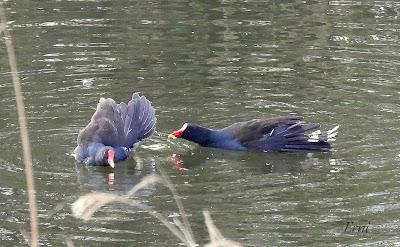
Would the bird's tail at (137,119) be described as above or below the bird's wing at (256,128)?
above

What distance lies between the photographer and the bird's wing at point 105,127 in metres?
11.0

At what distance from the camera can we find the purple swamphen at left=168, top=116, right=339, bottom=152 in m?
11.3

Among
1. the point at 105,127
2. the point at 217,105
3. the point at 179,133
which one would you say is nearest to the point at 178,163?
the point at 179,133

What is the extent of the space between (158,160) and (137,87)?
243 cm

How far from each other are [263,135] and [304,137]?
1.41ft

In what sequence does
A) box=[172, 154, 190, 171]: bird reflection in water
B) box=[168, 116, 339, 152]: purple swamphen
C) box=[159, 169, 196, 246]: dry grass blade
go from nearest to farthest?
1. box=[159, 169, 196, 246]: dry grass blade
2. box=[172, 154, 190, 171]: bird reflection in water
3. box=[168, 116, 339, 152]: purple swamphen

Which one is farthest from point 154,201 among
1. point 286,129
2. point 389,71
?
point 389,71

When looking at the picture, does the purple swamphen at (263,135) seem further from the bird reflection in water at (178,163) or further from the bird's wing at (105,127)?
the bird's wing at (105,127)

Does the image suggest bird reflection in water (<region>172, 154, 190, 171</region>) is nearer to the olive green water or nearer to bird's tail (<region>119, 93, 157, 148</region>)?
the olive green water

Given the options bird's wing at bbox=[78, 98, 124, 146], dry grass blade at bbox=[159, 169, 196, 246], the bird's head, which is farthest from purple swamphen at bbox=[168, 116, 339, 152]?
dry grass blade at bbox=[159, 169, 196, 246]

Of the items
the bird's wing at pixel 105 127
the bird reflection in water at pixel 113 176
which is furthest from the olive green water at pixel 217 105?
the bird's wing at pixel 105 127

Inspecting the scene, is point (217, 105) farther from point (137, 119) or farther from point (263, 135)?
point (137, 119)

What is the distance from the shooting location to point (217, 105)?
12.5 meters

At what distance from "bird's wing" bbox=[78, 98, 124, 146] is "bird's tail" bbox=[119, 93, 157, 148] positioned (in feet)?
0.24
